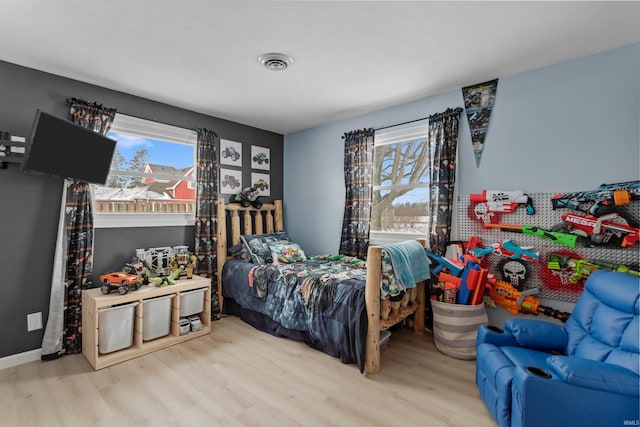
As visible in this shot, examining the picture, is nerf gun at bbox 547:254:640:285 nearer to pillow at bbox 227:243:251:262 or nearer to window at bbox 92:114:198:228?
pillow at bbox 227:243:251:262

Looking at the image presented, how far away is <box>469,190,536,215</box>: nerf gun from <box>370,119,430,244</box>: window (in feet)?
1.97

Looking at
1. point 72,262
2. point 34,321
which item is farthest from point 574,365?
point 34,321

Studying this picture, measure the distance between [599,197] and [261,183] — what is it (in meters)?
3.49

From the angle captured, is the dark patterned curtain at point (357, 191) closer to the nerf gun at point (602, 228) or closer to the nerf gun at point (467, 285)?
the nerf gun at point (467, 285)

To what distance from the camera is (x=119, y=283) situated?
8.16ft

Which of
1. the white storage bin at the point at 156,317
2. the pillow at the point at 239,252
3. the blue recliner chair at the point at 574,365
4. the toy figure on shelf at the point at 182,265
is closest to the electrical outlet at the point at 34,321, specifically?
the white storage bin at the point at 156,317

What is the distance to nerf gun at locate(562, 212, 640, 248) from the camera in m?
2.01

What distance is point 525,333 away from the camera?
1.89 m

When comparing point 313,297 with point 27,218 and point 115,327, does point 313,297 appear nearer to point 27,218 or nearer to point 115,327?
point 115,327

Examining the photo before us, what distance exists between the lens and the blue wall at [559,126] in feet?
6.86

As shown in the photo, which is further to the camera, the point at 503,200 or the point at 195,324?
the point at 195,324

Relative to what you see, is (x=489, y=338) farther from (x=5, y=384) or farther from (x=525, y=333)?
(x=5, y=384)

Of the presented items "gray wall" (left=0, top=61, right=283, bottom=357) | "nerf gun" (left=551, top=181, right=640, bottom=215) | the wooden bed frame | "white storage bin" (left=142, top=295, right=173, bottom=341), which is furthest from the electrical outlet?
"nerf gun" (left=551, top=181, right=640, bottom=215)

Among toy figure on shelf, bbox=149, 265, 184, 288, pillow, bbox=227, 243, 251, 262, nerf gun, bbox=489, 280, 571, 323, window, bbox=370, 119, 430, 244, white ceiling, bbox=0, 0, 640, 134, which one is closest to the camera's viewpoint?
white ceiling, bbox=0, 0, 640, 134
